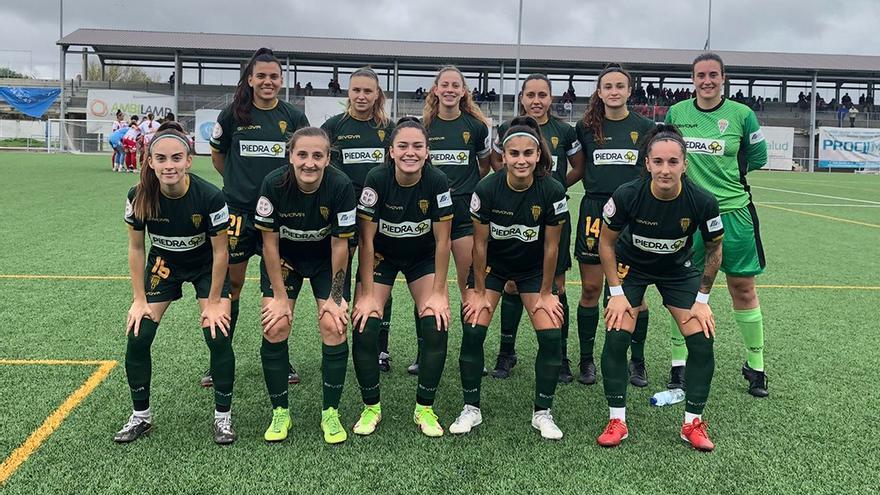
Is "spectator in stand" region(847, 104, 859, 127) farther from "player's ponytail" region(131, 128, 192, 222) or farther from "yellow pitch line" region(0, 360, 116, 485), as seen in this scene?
"yellow pitch line" region(0, 360, 116, 485)

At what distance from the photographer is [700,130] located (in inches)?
162

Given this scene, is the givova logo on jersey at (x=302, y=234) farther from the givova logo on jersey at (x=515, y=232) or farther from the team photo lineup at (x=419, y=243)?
the givova logo on jersey at (x=515, y=232)

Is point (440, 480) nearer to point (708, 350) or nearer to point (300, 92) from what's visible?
point (708, 350)

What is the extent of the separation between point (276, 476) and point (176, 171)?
1.56 meters

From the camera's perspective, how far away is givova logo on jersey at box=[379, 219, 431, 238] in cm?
360

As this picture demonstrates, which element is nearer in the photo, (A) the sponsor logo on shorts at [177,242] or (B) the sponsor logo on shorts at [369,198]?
(A) the sponsor logo on shorts at [177,242]

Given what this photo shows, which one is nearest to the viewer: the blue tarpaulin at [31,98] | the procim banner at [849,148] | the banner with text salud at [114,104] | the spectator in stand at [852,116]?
Result: the procim banner at [849,148]

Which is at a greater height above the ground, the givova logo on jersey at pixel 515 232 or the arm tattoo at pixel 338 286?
the givova logo on jersey at pixel 515 232

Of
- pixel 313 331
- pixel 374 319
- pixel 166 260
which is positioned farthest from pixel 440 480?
pixel 313 331

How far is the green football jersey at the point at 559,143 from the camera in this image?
429 centimetres

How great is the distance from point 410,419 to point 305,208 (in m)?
1.31

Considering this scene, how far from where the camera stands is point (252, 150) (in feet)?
13.3

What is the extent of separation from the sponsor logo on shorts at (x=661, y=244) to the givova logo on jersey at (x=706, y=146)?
0.93m

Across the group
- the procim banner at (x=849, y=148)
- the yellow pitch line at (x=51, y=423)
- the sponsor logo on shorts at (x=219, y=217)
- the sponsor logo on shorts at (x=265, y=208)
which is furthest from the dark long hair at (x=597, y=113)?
the procim banner at (x=849, y=148)
